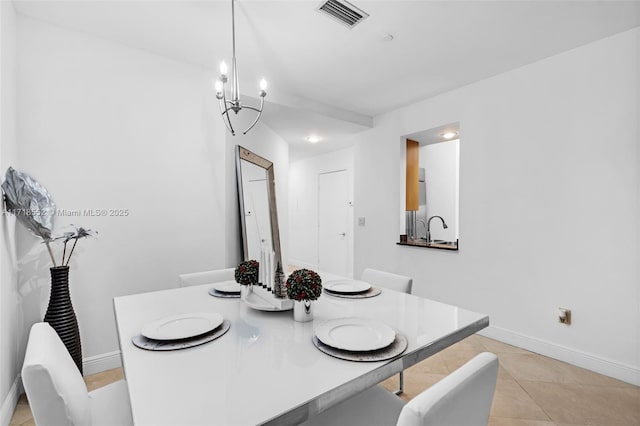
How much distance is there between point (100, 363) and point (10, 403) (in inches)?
20.6

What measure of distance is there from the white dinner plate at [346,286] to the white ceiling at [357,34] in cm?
167

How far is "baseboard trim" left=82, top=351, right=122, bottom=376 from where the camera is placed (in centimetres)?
228

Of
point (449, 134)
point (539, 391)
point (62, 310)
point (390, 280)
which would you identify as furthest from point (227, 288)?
point (449, 134)

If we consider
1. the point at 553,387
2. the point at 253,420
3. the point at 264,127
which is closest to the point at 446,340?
the point at 253,420

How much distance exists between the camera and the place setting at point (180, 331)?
42.3 inches

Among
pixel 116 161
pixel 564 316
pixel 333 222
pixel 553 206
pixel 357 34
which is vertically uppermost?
pixel 357 34

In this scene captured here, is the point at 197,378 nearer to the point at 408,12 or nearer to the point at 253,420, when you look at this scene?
the point at 253,420

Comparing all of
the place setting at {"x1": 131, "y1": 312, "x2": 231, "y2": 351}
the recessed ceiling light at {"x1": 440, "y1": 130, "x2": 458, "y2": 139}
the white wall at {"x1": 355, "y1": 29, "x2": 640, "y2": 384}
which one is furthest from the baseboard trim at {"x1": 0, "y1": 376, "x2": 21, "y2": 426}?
the recessed ceiling light at {"x1": 440, "y1": 130, "x2": 458, "y2": 139}

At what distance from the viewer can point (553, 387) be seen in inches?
86.0

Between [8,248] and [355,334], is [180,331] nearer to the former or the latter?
[355,334]

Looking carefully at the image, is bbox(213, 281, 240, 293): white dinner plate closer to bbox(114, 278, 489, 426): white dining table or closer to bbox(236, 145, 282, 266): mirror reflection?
bbox(114, 278, 489, 426): white dining table

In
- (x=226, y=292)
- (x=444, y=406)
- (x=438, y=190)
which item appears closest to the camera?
(x=444, y=406)

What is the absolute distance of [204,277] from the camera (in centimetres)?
213

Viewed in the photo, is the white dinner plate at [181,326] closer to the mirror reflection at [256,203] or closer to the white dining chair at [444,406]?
the white dining chair at [444,406]
